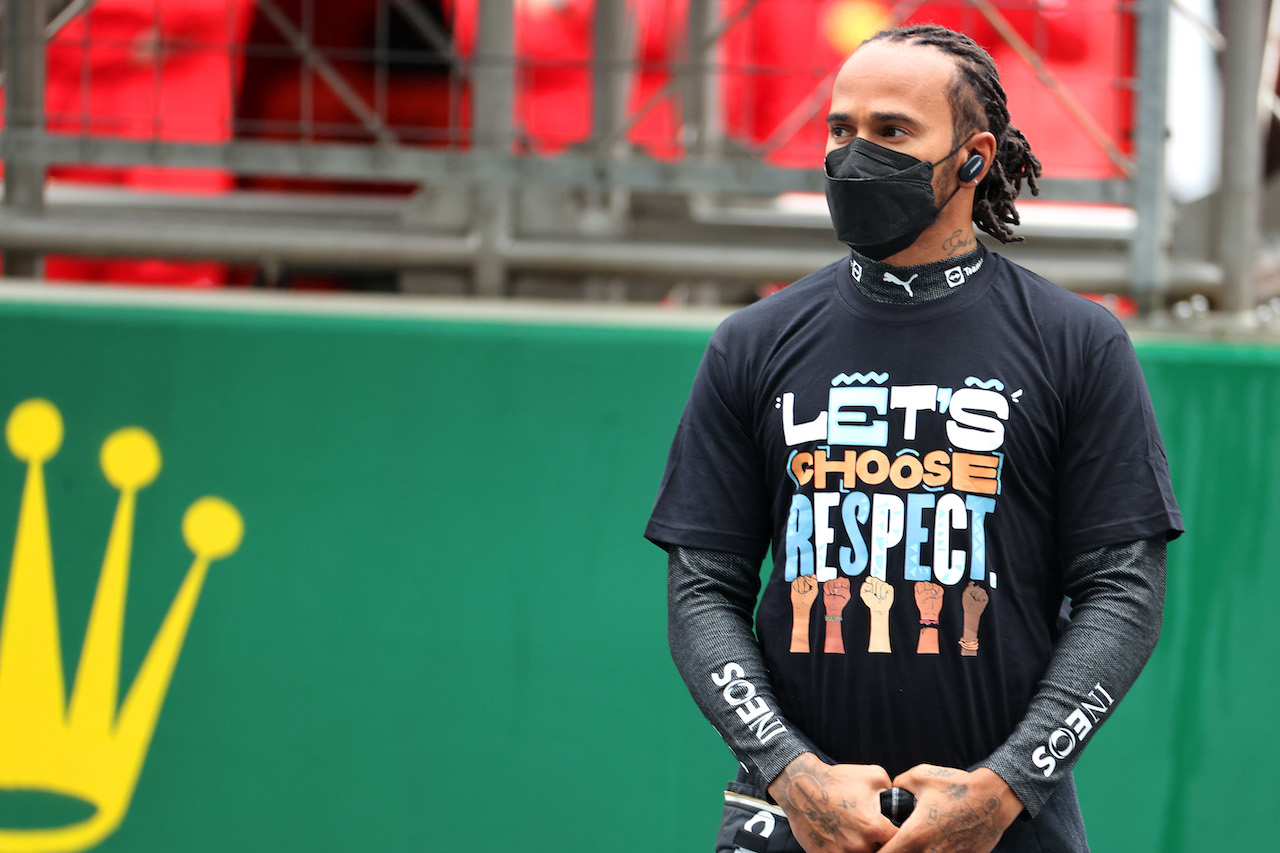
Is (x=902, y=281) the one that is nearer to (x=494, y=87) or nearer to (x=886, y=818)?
(x=886, y=818)

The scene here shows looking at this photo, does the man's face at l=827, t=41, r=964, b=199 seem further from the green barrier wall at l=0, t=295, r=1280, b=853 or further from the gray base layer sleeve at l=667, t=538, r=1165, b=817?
the green barrier wall at l=0, t=295, r=1280, b=853

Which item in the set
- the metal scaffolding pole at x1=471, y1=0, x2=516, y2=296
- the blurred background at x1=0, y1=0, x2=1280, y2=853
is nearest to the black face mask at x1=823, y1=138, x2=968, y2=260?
the blurred background at x1=0, y1=0, x2=1280, y2=853

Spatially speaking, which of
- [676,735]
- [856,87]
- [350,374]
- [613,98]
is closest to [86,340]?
[350,374]

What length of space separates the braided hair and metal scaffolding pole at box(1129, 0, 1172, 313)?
1749mm

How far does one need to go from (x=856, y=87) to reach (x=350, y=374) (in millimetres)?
2029

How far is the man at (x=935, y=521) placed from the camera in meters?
1.61

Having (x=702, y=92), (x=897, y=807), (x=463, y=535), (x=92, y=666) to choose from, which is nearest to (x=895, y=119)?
(x=897, y=807)

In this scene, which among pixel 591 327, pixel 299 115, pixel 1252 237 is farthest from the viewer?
pixel 299 115

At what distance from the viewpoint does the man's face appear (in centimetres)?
165

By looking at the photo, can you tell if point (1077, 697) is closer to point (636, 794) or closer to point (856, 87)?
point (856, 87)

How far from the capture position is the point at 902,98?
1652mm

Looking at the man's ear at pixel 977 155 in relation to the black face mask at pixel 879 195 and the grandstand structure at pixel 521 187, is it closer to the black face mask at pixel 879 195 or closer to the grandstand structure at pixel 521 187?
the black face mask at pixel 879 195

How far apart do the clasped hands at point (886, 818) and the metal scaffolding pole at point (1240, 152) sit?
8.40 feet

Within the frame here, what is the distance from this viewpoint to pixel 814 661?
1.68 m
